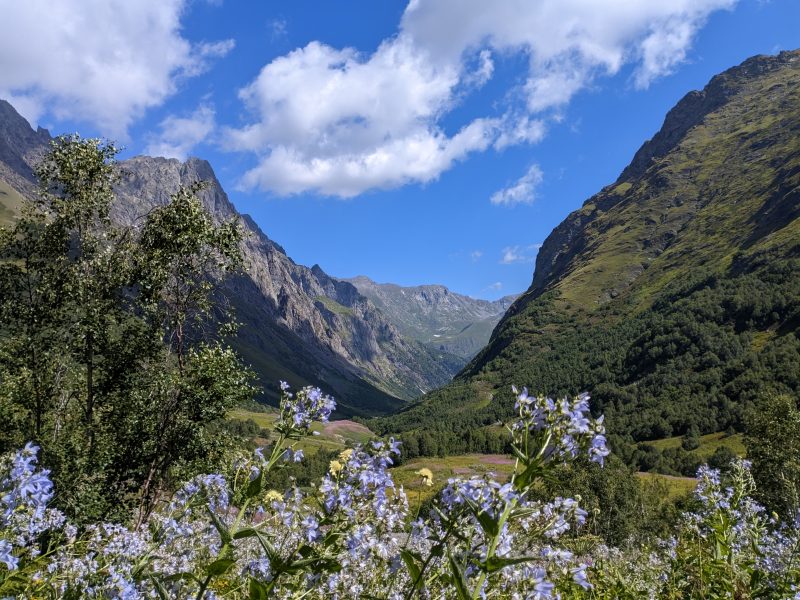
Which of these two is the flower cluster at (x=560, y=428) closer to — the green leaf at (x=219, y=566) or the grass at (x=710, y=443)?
the green leaf at (x=219, y=566)

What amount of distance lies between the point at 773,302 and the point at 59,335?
768 feet

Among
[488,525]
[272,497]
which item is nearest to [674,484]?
[272,497]

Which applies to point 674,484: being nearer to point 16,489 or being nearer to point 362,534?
point 362,534

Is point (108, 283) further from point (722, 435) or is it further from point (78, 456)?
point (722, 435)

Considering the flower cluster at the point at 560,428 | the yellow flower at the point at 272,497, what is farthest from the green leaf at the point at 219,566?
the yellow flower at the point at 272,497

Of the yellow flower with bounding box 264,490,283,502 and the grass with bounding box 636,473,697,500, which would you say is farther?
the grass with bounding box 636,473,697,500

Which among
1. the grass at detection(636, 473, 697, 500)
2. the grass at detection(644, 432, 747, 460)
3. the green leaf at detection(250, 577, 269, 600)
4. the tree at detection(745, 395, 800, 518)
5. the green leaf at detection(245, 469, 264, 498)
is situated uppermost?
the green leaf at detection(245, 469, 264, 498)

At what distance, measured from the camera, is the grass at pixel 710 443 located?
440 ft

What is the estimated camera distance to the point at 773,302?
7554 inches

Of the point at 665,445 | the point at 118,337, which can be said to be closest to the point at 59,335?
the point at 118,337

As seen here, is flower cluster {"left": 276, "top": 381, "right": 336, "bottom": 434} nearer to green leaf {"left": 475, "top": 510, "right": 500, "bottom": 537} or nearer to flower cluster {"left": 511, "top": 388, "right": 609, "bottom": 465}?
flower cluster {"left": 511, "top": 388, "right": 609, "bottom": 465}

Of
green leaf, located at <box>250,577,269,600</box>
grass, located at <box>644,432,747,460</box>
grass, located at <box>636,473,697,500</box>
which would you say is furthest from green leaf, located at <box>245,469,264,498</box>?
grass, located at <box>644,432,747,460</box>

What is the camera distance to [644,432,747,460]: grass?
440 ft

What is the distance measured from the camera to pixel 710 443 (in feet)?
482
